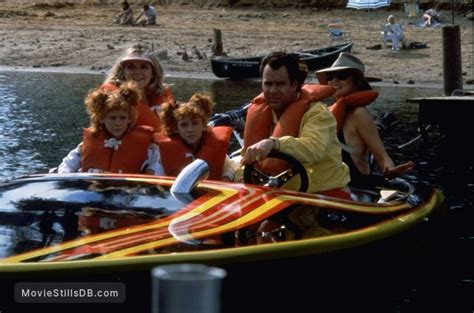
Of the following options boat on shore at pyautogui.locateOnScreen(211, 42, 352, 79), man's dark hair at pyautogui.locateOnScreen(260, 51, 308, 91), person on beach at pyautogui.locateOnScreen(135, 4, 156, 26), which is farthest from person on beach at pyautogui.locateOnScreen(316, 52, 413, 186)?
person on beach at pyautogui.locateOnScreen(135, 4, 156, 26)

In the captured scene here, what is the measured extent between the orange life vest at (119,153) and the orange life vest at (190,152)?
0.41 feet

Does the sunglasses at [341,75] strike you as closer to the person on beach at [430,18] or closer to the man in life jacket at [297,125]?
the man in life jacket at [297,125]

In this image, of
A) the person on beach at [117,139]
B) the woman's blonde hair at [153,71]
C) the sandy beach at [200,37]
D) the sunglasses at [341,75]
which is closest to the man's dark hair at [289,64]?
the person on beach at [117,139]

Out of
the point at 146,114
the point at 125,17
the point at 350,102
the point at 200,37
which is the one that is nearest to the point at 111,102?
the point at 146,114

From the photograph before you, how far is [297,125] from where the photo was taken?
25.5 ft

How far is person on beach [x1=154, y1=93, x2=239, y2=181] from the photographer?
795 cm

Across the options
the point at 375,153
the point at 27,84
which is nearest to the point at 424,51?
the point at 27,84

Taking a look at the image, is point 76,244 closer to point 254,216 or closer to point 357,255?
point 254,216

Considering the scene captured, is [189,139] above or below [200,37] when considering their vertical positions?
above

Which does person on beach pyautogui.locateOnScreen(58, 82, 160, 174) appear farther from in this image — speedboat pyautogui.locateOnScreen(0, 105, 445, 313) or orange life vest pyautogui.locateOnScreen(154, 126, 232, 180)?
speedboat pyautogui.locateOnScreen(0, 105, 445, 313)

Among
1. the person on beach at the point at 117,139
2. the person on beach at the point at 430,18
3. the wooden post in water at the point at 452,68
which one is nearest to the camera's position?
the person on beach at the point at 117,139

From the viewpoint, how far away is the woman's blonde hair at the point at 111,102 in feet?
26.2

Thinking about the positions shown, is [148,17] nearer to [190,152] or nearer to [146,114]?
[146,114]

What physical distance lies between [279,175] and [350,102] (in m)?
1.60
